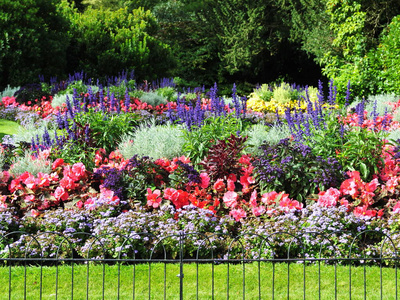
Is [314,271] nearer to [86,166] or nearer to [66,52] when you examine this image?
[86,166]

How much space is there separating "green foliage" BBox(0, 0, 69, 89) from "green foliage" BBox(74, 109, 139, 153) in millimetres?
6055

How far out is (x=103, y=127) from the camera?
22.5 ft

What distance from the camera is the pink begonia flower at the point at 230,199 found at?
521 cm

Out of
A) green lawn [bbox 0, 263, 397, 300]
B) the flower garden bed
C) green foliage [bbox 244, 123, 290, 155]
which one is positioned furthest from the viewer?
green foliage [bbox 244, 123, 290, 155]

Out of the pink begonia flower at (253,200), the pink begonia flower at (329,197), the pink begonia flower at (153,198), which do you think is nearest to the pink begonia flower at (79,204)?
the pink begonia flower at (153,198)

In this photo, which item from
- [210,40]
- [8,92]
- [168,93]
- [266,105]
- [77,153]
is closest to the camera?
[77,153]

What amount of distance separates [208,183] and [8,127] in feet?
18.8

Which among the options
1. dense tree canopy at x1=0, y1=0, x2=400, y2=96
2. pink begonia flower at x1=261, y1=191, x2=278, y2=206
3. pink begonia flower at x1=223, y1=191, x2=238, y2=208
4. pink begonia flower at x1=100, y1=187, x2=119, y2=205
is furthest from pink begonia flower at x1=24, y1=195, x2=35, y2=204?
dense tree canopy at x1=0, y1=0, x2=400, y2=96

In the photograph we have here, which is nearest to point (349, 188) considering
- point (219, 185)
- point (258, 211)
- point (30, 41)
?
point (258, 211)

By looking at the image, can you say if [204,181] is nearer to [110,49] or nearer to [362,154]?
[362,154]

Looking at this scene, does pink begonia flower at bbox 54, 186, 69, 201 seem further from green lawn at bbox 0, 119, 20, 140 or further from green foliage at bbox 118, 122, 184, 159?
green lawn at bbox 0, 119, 20, 140

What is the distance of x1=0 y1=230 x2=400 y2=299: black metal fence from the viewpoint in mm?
3891

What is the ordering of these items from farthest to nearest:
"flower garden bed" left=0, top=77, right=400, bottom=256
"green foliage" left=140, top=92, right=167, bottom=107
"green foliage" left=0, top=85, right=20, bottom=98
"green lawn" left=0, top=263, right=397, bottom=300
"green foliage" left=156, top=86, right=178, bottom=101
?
"green foliage" left=0, top=85, right=20, bottom=98 → "green foliage" left=156, top=86, right=178, bottom=101 → "green foliage" left=140, top=92, right=167, bottom=107 → "flower garden bed" left=0, top=77, right=400, bottom=256 → "green lawn" left=0, top=263, right=397, bottom=300

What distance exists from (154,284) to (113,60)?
36.1 feet
